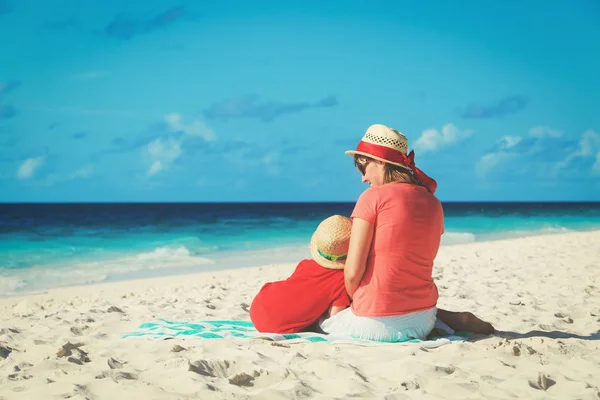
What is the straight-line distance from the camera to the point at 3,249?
17.3 metres

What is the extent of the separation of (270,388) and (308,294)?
108 centimetres

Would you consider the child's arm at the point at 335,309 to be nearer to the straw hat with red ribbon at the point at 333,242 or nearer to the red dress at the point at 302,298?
the red dress at the point at 302,298

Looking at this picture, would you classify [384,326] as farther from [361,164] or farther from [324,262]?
[361,164]

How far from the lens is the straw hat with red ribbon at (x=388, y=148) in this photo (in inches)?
144

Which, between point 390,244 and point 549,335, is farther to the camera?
point 549,335

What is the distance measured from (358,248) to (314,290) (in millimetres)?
545

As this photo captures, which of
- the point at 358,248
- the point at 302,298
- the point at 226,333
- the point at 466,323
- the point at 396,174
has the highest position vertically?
the point at 396,174

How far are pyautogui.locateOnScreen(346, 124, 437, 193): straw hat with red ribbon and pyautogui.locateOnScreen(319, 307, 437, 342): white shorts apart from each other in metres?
0.94

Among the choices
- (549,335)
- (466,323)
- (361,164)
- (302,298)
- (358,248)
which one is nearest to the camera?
(358,248)

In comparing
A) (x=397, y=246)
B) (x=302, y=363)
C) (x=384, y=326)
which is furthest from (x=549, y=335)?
(x=302, y=363)

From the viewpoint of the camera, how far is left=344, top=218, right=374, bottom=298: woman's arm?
3.57 metres

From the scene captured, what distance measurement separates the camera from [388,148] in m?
3.65

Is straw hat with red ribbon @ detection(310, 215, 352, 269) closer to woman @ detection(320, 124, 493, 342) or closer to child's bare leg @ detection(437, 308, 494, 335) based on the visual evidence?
woman @ detection(320, 124, 493, 342)

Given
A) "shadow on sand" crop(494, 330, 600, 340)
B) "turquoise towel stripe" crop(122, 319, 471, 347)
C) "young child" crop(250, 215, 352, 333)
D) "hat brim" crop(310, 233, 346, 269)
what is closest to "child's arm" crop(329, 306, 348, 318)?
"young child" crop(250, 215, 352, 333)
